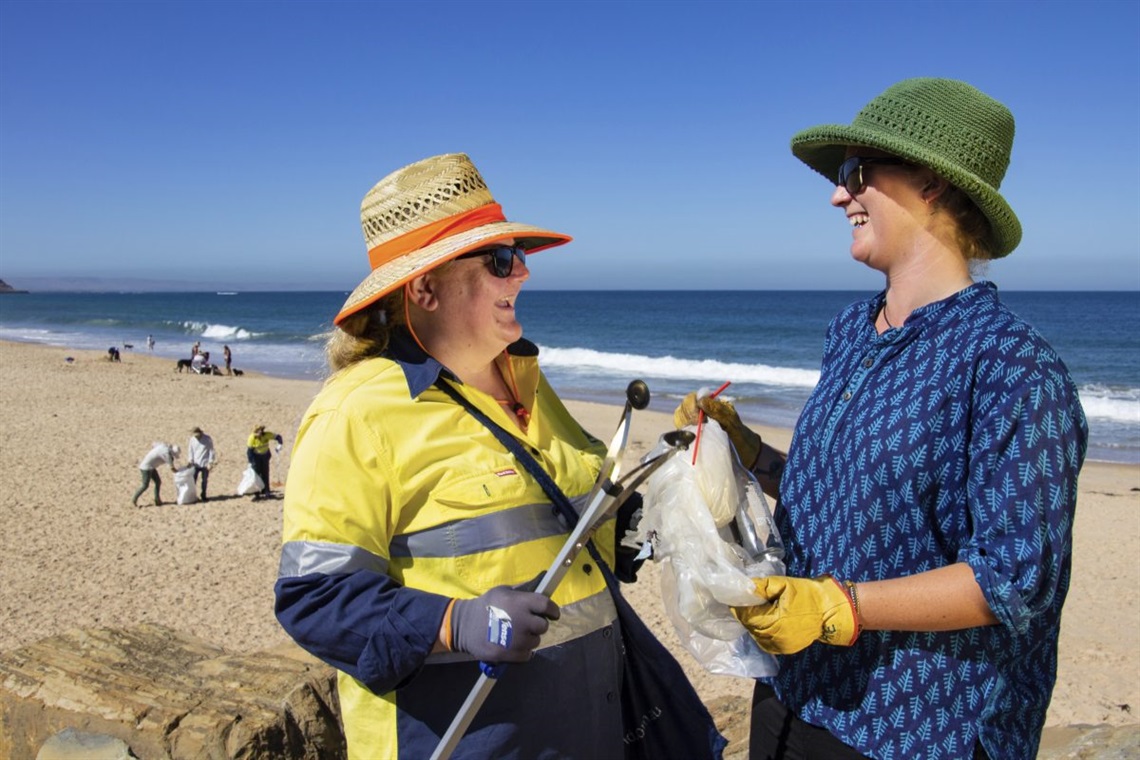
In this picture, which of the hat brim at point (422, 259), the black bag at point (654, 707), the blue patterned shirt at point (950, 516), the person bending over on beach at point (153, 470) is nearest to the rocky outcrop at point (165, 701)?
the black bag at point (654, 707)

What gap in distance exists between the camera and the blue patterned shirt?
5.64ft

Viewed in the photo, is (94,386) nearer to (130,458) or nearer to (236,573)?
(130,458)

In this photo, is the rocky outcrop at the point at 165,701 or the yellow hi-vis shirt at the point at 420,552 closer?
the yellow hi-vis shirt at the point at 420,552

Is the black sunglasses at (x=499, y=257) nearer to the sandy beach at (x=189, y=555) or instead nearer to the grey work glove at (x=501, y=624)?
the grey work glove at (x=501, y=624)

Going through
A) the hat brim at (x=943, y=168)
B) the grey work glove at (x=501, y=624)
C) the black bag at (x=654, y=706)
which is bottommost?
the black bag at (x=654, y=706)

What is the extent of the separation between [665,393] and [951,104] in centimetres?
2646

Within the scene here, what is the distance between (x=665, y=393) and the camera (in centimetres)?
2834

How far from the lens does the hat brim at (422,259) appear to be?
2.21 m

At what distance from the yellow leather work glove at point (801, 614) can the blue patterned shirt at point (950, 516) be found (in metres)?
0.21

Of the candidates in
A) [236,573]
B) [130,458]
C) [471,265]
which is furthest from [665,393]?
[471,265]

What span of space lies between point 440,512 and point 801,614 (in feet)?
2.75

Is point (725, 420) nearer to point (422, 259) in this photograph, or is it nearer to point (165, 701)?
point (422, 259)

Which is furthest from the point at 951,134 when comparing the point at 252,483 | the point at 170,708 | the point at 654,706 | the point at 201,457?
the point at 201,457

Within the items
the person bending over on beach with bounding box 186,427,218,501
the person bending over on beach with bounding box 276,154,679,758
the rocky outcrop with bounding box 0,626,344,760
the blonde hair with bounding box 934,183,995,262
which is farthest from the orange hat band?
the person bending over on beach with bounding box 186,427,218,501
